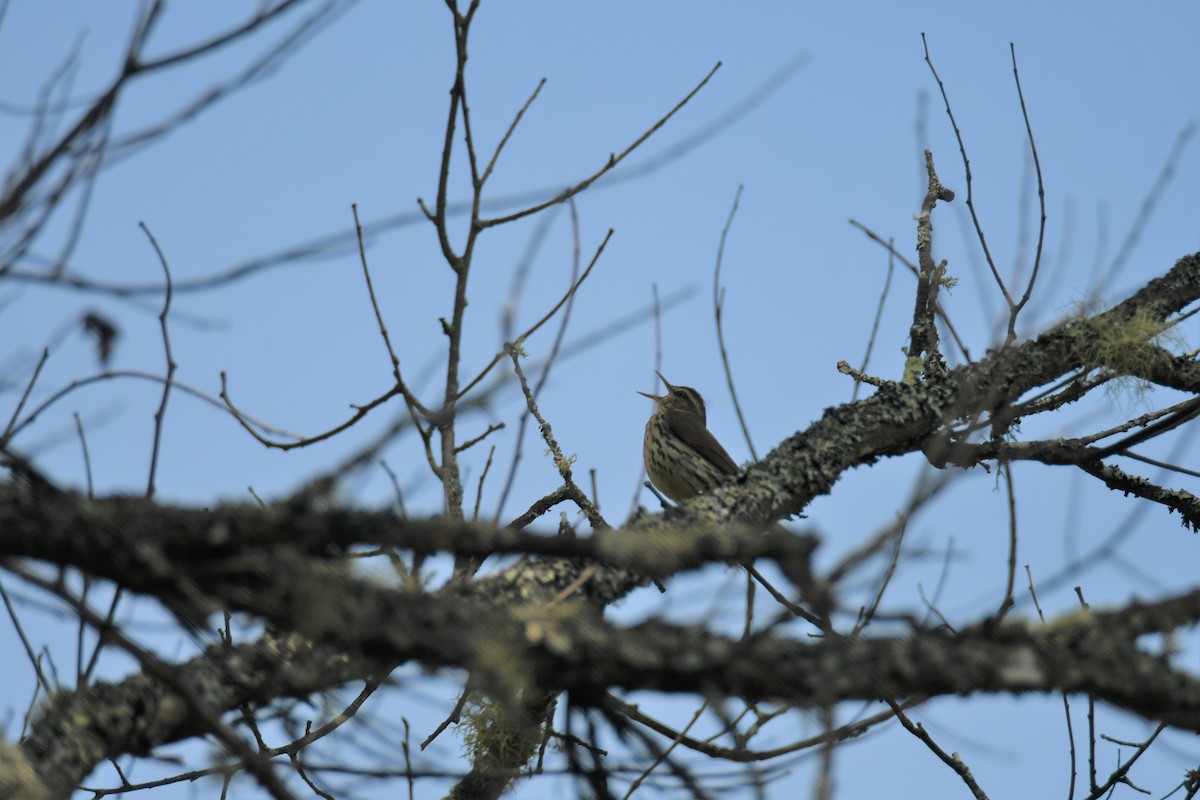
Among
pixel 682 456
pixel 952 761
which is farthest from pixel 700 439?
pixel 952 761

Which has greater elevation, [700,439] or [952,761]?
[700,439]

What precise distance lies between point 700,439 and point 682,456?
8.4 inches

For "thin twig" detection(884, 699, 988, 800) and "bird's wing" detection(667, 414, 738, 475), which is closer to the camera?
"thin twig" detection(884, 699, 988, 800)

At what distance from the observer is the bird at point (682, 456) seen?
8.16 meters

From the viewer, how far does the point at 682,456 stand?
8.24 meters

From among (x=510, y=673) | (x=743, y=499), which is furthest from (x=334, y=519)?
A: (x=743, y=499)

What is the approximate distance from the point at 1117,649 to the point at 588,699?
2.94ft

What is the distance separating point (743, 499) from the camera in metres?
3.03

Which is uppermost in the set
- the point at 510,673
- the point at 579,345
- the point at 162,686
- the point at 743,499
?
the point at 579,345

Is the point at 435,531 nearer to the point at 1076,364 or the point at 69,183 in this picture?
the point at 69,183

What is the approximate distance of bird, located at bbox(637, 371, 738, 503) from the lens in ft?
26.8

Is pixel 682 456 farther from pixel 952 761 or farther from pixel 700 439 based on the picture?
pixel 952 761

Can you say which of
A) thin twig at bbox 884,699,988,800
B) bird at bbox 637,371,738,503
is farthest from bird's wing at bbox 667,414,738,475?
thin twig at bbox 884,699,988,800

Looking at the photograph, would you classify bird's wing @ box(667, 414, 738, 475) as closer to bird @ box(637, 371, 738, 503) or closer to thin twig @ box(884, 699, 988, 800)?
bird @ box(637, 371, 738, 503)
